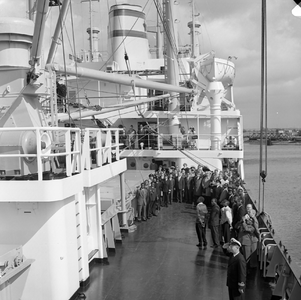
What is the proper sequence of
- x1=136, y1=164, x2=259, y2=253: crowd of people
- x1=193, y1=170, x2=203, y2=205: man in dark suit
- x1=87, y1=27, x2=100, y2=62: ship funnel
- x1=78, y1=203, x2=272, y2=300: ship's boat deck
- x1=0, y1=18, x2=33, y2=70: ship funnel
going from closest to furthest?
1. x1=78, y1=203, x2=272, y2=300: ship's boat deck
2. x1=0, y1=18, x2=33, y2=70: ship funnel
3. x1=136, y1=164, x2=259, y2=253: crowd of people
4. x1=193, y1=170, x2=203, y2=205: man in dark suit
5. x1=87, y1=27, x2=100, y2=62: ship funnel

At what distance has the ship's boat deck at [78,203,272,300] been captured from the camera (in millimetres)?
6553

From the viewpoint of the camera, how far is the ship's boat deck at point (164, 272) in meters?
6.55

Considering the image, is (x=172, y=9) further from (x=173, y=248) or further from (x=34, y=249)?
(x=34, y=249)

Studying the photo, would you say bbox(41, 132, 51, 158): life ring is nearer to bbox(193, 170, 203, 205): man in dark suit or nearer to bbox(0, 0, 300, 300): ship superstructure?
bbox(0, 0, 300, 300): ship superstructure

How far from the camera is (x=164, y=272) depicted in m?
7.45

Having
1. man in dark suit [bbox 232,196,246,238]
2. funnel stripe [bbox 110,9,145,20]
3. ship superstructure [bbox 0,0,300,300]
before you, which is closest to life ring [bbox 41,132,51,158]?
ship superstructure [bbox 0,0,300,300]

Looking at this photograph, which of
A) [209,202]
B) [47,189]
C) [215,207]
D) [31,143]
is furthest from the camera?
[209,202]

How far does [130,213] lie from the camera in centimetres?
1100

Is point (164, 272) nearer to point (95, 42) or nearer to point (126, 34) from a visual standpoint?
point (126, 34)

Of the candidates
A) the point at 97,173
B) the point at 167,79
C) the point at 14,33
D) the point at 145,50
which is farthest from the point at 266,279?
the point at 145,50

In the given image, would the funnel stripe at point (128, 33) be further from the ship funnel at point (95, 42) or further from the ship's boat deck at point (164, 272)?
the ship's boat deck at point (164, 272)

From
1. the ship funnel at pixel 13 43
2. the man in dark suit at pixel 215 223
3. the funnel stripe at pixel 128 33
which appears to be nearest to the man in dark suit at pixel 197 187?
the man in dark suit at pixel 215 223

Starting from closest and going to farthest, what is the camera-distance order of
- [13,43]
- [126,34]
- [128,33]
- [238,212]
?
[13,43] → [238,212] → [128,33] → [126,34]

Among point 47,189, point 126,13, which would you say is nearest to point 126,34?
point 126,13
